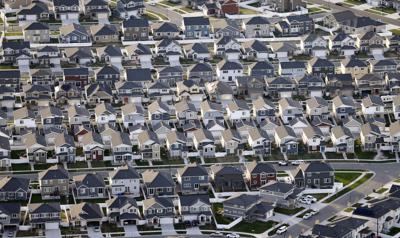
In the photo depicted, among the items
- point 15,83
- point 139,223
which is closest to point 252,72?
point 15,83

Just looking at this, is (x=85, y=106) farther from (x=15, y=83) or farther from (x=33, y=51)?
(x=33, y=51)

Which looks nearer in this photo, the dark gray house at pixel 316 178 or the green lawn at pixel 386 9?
the dark gray house at pixel 316 178

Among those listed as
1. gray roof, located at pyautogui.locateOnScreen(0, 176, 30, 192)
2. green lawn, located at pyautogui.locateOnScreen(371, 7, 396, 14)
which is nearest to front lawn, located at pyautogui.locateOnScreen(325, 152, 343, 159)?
gray roof, located at pyautogui.locateOnScreen(0, 176, 30, 192)

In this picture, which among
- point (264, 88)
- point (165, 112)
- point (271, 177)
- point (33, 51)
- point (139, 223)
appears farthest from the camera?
point (33, 51)

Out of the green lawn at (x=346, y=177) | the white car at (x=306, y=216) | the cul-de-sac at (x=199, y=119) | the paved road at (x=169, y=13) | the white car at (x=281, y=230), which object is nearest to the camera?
the white car at (x=281, y=230)

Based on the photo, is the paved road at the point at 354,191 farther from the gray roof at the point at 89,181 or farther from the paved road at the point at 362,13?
the paved road at the point at 362,13

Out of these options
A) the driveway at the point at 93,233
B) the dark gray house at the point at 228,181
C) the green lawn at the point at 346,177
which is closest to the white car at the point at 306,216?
the dark gray house at the point at 228,181
